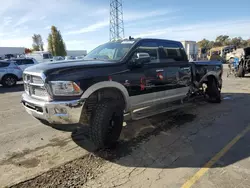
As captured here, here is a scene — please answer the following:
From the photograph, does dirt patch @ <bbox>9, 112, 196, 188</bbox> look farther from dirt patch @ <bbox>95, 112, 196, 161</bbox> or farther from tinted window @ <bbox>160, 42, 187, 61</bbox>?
tinted window @ <bbox>160, 42, 187, 61</bbox>

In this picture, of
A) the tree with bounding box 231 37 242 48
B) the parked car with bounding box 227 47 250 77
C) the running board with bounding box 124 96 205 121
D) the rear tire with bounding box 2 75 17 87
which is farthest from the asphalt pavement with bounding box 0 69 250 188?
the tree with bounding box 231 37 242 48

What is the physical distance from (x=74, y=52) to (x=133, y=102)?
6104cm

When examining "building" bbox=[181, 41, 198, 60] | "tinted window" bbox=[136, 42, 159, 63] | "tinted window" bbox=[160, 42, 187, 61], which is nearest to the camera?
"tinted window" bbox=[136, 42, 159, 63]

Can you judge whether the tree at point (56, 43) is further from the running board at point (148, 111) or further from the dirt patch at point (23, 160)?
the dirt patch at point (23, 160)

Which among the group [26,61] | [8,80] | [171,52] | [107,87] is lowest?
[8,80]

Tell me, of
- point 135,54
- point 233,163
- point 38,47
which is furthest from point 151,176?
point 38,47

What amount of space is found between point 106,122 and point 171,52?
8.82 feet

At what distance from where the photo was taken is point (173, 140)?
4.03 metres

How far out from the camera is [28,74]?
361 centimetres

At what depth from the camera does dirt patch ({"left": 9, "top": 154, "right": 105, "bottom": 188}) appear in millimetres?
2678

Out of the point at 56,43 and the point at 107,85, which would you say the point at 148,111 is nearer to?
the point at 107,85

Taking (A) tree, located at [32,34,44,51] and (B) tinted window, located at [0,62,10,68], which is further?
(A) tree, located at [32,34,44,51]

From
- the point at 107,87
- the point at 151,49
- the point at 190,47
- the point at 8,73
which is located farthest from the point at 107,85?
the point at 190,47

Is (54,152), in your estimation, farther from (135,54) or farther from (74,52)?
(74,52)
